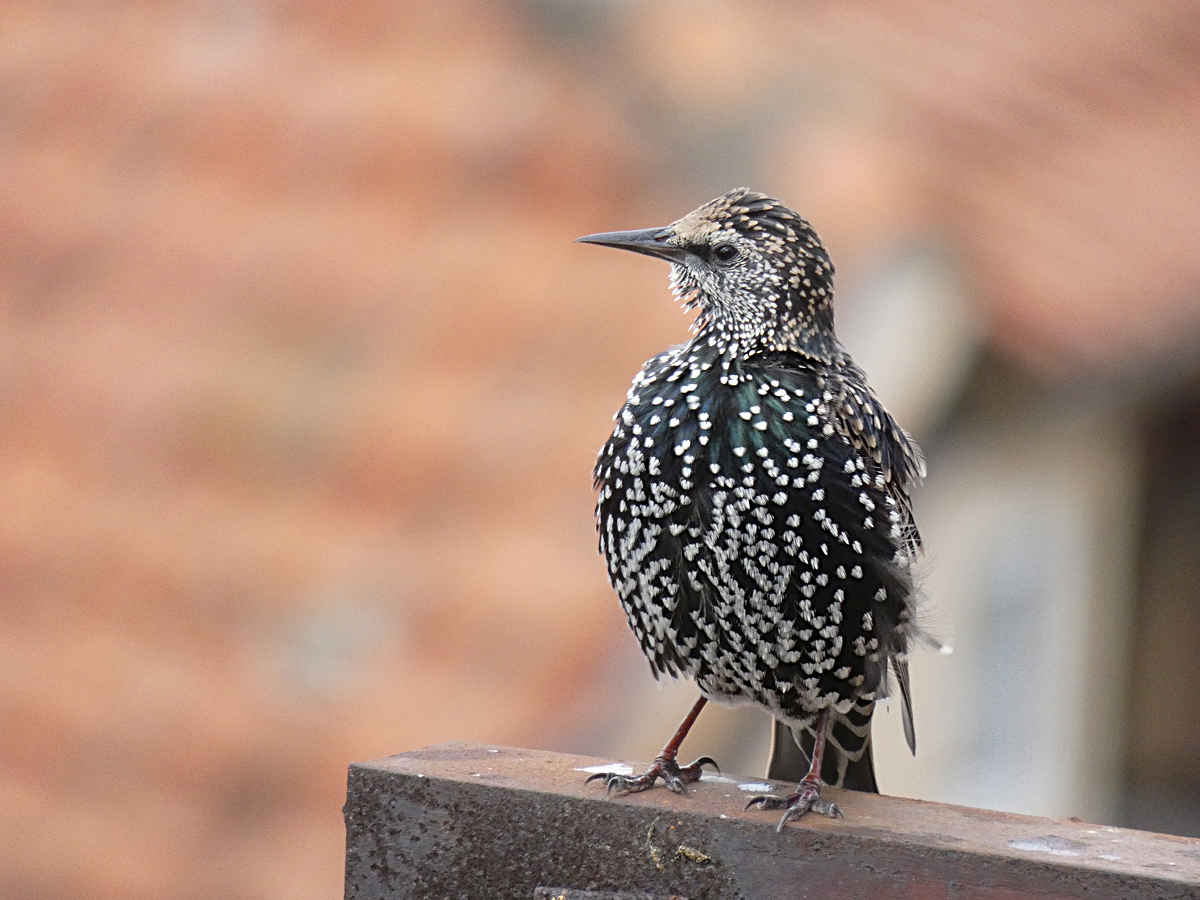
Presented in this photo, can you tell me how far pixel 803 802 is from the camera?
2.37 meters

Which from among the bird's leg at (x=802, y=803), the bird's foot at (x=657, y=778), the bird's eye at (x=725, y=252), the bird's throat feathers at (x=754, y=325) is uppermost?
the bird's eye at (x=725, y=252)

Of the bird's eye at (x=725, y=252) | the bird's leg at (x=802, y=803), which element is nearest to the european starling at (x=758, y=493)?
the bird's eye at (x=725, y=252)

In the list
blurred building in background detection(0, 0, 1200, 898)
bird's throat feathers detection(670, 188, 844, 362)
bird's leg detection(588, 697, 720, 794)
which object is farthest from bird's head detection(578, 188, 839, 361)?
blurred building in background detection(0, 0, 1200, 898)

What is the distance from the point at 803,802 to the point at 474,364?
2741mm

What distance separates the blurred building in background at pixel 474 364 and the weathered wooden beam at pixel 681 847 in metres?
1.60

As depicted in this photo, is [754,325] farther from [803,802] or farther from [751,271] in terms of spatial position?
[803,802]

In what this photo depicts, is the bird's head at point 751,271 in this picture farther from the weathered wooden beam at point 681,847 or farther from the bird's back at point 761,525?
the weathered wooden beam at point 681,847

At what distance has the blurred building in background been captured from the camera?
4.34 metres

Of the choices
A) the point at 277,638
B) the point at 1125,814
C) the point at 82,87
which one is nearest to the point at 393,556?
the point at 277,638

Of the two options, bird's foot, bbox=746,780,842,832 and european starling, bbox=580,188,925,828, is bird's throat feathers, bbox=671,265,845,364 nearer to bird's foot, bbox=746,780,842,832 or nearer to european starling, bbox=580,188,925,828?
european starling, bbox=580,188,925,828

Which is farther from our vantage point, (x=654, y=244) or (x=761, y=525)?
(x=654, y=244)

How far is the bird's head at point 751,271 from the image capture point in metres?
2.73

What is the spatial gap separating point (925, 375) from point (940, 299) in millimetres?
297

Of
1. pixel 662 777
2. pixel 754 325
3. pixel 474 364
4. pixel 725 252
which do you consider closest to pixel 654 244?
pixel 725 252
